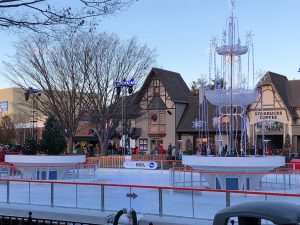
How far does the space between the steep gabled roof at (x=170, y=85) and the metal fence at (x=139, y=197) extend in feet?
122

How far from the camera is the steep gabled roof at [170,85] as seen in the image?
5134cm

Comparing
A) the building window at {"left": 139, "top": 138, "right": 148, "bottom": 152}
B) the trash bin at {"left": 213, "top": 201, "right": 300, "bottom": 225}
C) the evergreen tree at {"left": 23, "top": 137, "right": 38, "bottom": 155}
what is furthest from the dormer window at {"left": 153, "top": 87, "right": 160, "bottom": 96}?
the trash bin at {"left": 213, "top": 201, "right": 300, "bottom": 225}

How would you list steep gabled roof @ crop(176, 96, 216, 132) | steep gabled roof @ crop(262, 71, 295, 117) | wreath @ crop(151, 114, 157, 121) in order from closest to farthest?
steep gabled roof @ crop(262, 71, 295, 117)
steep gabled roof @ crop(176, 96, 216, 132)
wreath @ crop(151, 114, 157, 121)

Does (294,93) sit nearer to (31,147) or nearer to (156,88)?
(156,88)

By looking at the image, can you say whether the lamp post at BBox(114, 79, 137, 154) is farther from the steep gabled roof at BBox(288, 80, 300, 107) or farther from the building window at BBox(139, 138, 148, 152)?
the steep gabled roof at BBox(288, 80, 300, 107)

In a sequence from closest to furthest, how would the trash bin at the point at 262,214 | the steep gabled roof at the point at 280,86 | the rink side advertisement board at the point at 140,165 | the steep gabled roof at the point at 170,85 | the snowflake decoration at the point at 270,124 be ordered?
1. the trash bin at the point at 262,214
2. the rink side advertisement board at the point at 140,165
3. the snowflake decoration at the point at 270,124
4. the steep gabled roof at the point at 280,86
5. the steep gabled roof at the point at 170,85

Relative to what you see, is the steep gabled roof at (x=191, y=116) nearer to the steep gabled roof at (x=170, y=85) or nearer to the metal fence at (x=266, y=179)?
the steep gabled roof at (x=170, y=85)

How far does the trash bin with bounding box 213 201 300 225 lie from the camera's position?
4695mm

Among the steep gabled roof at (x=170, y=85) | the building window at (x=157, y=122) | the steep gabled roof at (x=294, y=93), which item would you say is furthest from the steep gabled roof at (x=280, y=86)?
the building window at (x=157, y=122)

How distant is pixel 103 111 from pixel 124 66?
3.55 meters

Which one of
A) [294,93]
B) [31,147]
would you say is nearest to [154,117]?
[294,93]

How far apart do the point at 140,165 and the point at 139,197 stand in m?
19.3

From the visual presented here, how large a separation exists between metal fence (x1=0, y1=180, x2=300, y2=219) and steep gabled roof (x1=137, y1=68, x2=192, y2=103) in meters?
37.1

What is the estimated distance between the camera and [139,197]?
1135 centimetres
